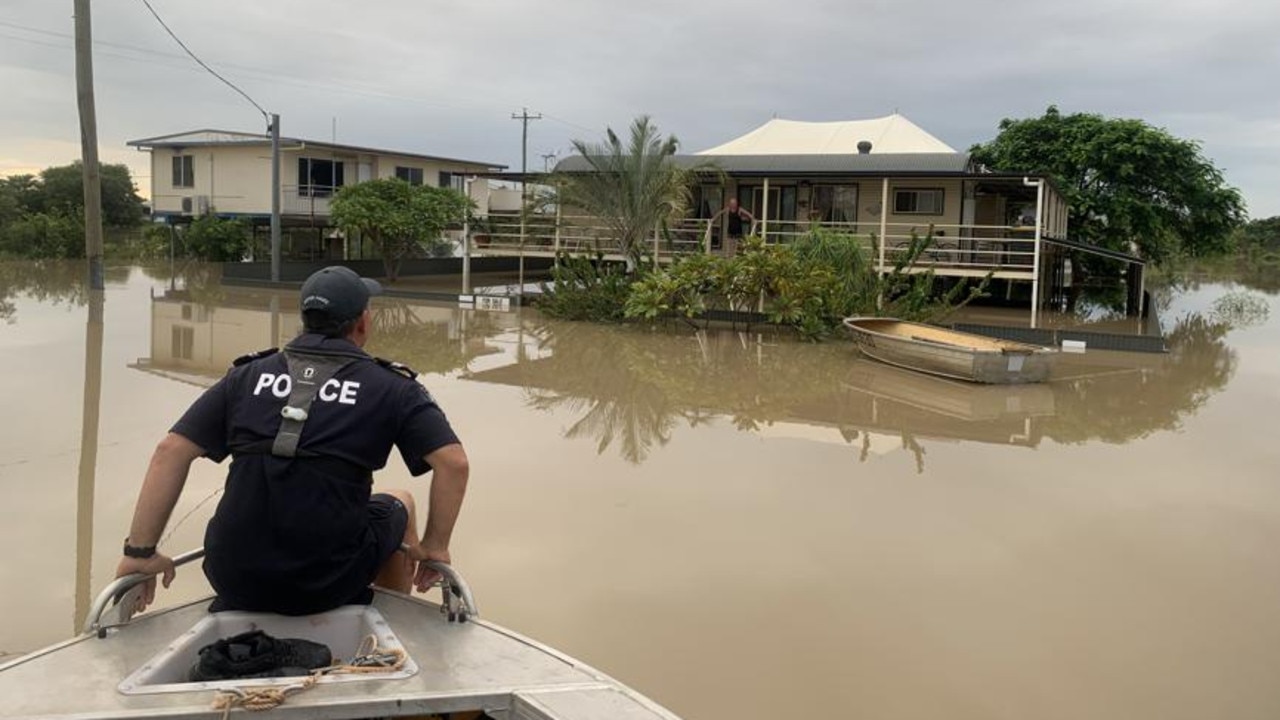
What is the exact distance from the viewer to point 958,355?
14297mm

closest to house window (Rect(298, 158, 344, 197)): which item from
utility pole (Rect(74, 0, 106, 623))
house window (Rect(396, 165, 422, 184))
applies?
house window (Rect(396, 165, 422, 184))

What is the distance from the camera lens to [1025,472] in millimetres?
9234

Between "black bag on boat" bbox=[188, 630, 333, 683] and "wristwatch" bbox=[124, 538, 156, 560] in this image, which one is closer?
"black bag on boat" bbox=[188, 630, 333, 683]

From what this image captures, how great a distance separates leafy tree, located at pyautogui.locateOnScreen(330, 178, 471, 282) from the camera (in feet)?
95.2

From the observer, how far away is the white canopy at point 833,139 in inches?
1152

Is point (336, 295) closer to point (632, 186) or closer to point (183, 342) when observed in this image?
point (183, 342)

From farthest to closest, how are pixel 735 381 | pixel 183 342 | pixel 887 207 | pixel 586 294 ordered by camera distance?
1. pixel 887 207
2. pixel 586 294
3. pixel 183 342
4. pixel 735 381

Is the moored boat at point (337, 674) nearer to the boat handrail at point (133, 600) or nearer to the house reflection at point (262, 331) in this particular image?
the boat handrail at point (133, 600)

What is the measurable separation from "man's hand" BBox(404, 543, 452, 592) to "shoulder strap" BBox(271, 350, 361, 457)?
61 cm

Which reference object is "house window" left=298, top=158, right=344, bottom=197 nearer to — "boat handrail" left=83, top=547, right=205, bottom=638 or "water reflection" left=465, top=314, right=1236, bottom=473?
"water reflection" left=465, top=314, right=1236, bottom=473

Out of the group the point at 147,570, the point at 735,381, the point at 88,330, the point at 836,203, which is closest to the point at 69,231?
the point at 88,330

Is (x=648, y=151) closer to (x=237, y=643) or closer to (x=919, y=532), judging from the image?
(x=919, y=532)

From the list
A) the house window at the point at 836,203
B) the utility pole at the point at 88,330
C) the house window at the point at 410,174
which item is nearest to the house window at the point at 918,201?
the house window at the point at 836,203

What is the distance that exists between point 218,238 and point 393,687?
35.4 m
